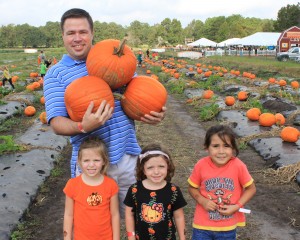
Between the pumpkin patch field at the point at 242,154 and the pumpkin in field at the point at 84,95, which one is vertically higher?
the pumpkin in field at the point at 84,95

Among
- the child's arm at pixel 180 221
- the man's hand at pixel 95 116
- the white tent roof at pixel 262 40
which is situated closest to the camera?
the man's hand at pixel 95 116

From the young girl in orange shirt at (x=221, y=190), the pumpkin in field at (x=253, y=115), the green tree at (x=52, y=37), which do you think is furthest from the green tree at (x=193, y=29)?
the young girl in orange shirt at (x=221, y=190)

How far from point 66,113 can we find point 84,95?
0.36 m

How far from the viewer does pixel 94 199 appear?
3.01 m

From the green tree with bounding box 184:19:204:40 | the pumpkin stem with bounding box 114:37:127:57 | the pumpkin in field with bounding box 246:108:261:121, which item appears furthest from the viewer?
the green tree with bounding box 184:19:204:40

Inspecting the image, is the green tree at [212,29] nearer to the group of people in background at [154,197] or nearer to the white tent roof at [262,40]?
the white tent roof at [262,40]

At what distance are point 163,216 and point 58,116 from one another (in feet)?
3.77

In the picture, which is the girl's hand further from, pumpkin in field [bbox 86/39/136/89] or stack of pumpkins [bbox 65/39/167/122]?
pumpkin in field [bbox 86/39/136/89]

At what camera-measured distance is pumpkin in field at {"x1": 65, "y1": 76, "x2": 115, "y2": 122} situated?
103 inches

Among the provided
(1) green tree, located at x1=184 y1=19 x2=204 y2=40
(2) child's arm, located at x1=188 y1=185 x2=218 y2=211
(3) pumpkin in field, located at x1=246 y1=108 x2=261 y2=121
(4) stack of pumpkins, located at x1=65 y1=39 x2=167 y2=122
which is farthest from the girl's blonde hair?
(1) green tree, located at x1=184 y1=19 x2=204 y2=40

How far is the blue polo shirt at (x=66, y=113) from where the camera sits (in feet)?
9.44

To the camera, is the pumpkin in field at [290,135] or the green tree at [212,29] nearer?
the pumpkin in field at [290,135]

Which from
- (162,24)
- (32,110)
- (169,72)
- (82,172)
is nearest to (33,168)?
(82,172)

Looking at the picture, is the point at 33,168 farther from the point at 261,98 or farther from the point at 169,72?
the point at 169,72
